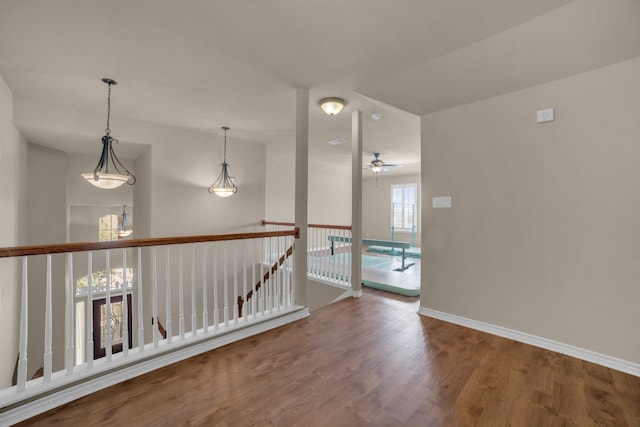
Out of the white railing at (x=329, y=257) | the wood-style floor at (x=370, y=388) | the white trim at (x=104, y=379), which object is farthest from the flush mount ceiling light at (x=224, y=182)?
the wood-style floor at (x=370, y=388)

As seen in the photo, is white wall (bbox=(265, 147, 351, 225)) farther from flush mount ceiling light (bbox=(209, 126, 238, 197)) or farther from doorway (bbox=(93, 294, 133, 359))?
doorway (bbox=(93, 294, 133, 359))

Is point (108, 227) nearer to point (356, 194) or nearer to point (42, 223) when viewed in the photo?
point (42, 223)

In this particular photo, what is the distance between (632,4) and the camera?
1.76 meters

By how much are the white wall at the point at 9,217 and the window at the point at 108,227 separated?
14.7ft

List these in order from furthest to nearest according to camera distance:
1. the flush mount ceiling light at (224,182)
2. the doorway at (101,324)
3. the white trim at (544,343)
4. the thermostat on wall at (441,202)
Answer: the doorway at (101,324) → the flush mount ceiling light at (224,182) → the thermostat on wall at (441,202) → the white trim at (544,343)

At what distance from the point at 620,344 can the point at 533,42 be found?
245 centimetres

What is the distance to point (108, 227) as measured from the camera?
8.59m

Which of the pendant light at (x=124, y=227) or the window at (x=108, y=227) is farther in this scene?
the window at (x=108, y=227)

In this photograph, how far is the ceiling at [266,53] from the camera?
1987mm

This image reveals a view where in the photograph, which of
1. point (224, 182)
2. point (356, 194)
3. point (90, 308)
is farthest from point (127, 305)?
point (356, 194)

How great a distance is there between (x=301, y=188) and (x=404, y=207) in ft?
22.6

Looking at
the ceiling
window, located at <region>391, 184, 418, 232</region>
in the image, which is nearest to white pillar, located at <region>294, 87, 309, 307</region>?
the ceiling

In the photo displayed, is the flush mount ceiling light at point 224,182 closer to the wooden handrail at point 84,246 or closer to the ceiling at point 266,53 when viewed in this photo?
the ceiling at point 266,53

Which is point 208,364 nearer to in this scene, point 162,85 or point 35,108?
point 162,85
